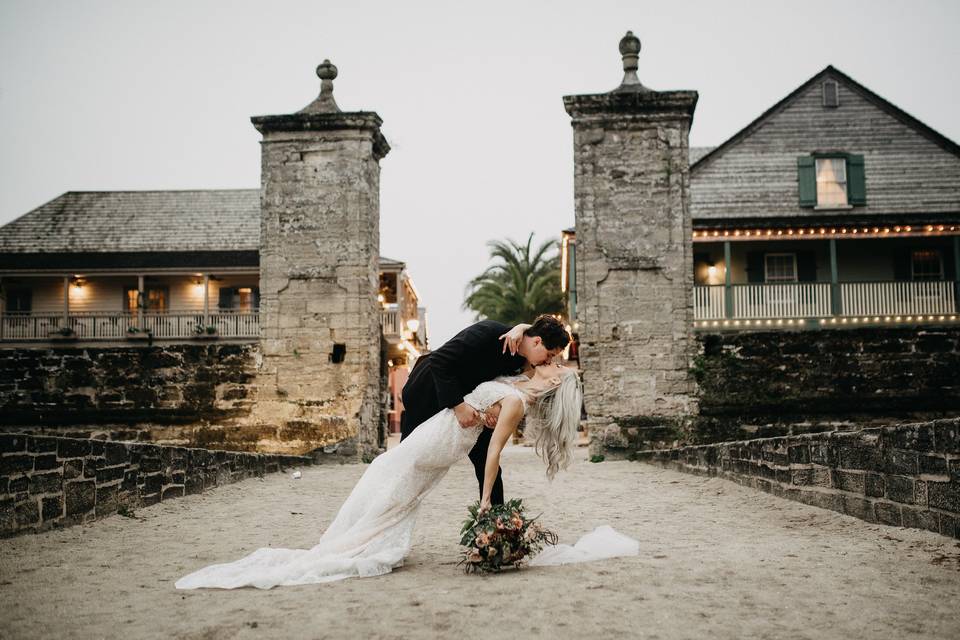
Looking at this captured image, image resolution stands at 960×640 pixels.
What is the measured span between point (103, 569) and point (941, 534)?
520 centimetres

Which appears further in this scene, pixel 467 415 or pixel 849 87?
pixel 849 87

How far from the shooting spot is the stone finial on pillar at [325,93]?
1575 cm

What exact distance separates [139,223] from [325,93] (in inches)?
828

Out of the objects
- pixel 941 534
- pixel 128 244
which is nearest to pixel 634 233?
pixel 941 534

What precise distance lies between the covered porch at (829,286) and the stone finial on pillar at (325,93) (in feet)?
41.5

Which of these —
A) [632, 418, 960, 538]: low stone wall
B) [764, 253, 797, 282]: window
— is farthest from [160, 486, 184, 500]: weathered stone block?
[764, 253, 797, 282]: window

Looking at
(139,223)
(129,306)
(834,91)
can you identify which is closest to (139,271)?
(129,306)

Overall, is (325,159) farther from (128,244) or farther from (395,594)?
(128,244)

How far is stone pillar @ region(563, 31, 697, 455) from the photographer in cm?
1467

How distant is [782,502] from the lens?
761 cm

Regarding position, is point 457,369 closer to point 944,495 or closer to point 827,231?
point 944,495

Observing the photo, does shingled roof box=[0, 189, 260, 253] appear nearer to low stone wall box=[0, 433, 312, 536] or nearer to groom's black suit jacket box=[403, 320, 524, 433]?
low stone wall box=[0, 433, 312, 536]

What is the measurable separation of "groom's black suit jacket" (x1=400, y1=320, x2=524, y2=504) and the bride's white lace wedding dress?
11 cm

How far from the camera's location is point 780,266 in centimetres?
2669
